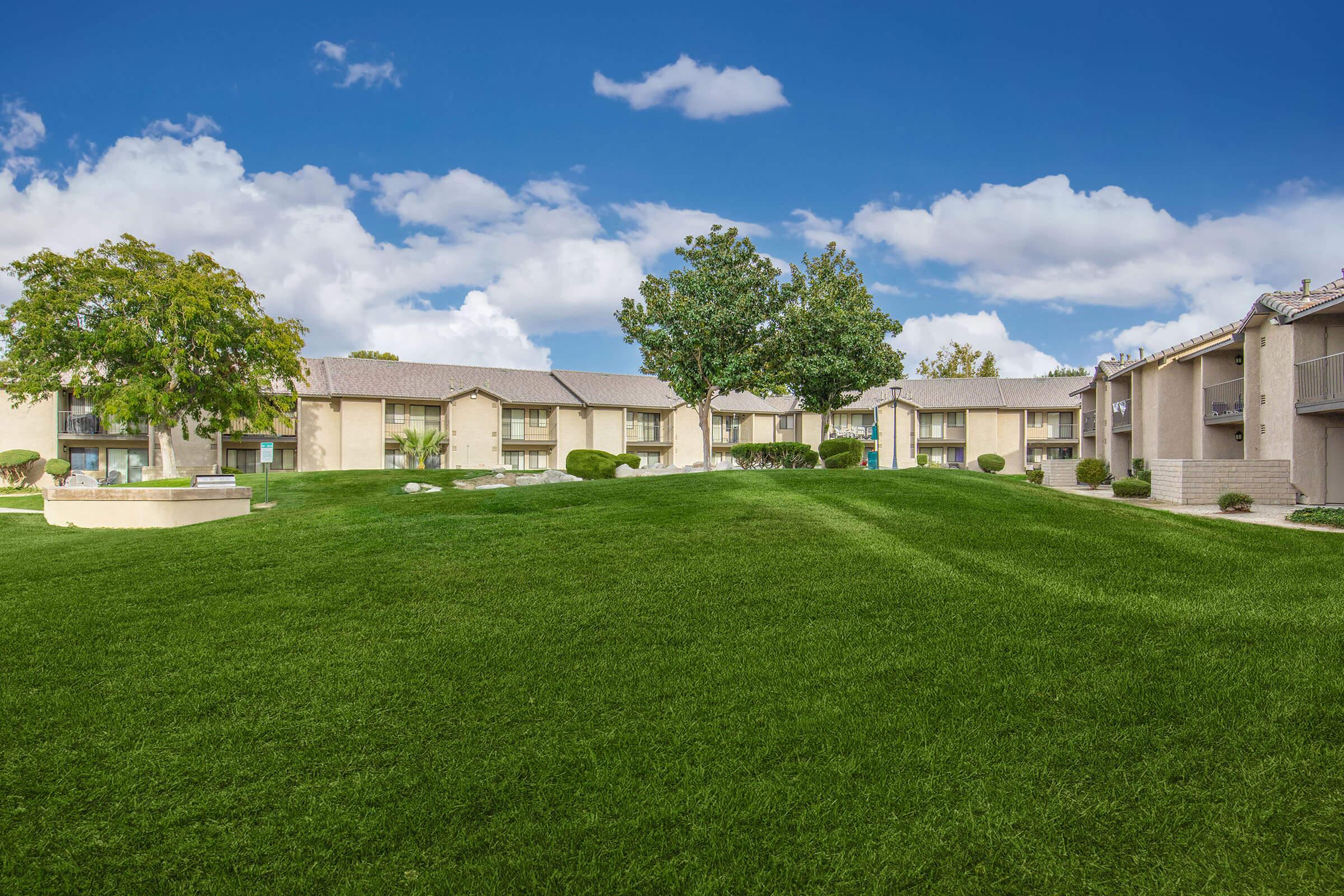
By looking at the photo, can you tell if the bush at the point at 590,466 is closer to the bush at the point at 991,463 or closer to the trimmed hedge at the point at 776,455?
the trimmed hedge at the point at 776,455

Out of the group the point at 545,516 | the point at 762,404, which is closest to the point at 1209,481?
the point at 545,516

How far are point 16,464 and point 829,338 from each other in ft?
119

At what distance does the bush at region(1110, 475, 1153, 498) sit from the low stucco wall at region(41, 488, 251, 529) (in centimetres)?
2246

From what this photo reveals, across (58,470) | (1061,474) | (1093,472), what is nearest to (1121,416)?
(1061,474)

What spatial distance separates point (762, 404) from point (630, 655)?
44052 millimetres

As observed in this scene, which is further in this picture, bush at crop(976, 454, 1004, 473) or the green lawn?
bush at crop(976, 454, 1004, 473)

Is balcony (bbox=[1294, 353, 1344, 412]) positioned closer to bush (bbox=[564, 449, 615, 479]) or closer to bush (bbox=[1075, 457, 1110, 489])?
bush (bbox=[1075, 457, 1110, 489])

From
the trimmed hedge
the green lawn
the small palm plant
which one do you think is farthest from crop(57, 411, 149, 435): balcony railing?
the green lawn

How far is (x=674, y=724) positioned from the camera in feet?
14.6

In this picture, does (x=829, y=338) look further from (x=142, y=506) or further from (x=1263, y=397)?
(x=142, y=506)

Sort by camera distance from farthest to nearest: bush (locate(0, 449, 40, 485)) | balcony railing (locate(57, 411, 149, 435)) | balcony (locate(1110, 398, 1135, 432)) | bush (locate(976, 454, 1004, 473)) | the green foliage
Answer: bush (locate(976, 454, 1004, 473)) < balcony railing (locate(57, 411, 149, 435)) < bush (locate(0, 449, 40, 485)) < balcony (locate(1110, 398, 1135, 432)) < the green foliage

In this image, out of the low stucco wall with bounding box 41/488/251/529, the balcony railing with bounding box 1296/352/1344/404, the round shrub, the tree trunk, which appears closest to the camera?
the low stucco wall with bounding box 41/488/251/529

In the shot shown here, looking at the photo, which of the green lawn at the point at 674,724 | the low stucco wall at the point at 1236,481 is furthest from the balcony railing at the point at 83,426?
the low stucco wall at the point at 1236,481

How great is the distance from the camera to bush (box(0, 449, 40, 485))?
32.4 meters
